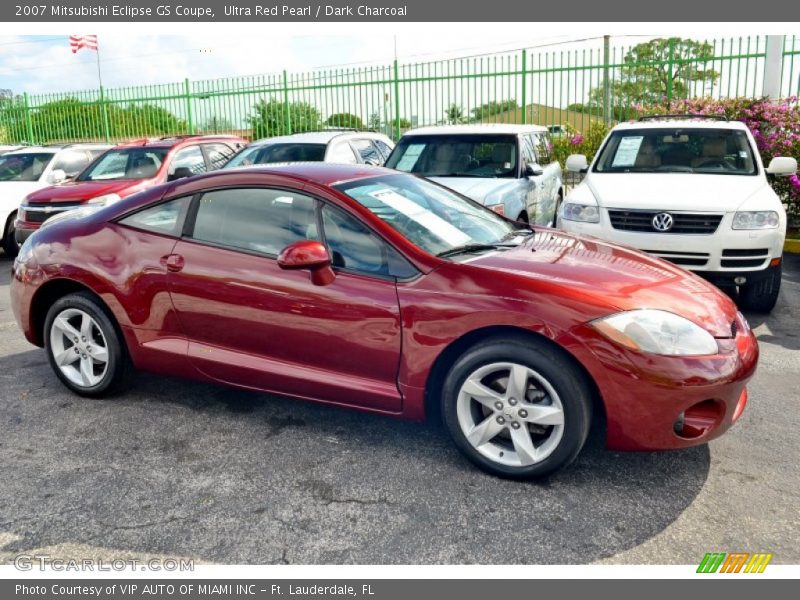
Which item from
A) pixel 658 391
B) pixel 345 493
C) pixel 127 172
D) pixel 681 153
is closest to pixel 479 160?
pixel 681 153

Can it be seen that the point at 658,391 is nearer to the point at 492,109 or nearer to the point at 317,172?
the point at 317,172

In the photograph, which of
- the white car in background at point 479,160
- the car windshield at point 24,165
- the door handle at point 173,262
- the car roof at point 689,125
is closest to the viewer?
the door handle at point 173,262

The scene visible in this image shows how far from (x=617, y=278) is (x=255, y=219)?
194 cm

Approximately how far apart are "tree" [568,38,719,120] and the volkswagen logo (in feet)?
25.0

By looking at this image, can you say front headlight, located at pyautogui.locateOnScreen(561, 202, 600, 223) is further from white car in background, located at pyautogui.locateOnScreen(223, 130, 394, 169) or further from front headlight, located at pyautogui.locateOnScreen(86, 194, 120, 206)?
front headlight, located at pyautogui.locateOnScreen(86, 194, 120, 206)

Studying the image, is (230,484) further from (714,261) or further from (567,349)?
(714,261)

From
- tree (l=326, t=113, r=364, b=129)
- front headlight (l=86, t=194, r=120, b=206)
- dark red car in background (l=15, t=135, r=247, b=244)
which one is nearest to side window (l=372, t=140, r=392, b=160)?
dark red car in background (l=15, t=135, r=247, b=244)

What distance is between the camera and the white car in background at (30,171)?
10.5m

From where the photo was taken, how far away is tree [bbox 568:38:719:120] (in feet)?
42.5

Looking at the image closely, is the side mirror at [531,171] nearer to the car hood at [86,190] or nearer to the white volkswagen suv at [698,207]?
the white volkswagen suv at [698,207]

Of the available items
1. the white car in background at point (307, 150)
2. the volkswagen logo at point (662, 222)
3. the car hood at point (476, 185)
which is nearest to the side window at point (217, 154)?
the white car in background at point (307, 150)

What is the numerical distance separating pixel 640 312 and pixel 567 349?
38 cm

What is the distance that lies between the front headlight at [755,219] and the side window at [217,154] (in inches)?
278

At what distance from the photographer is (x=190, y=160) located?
10258mm
